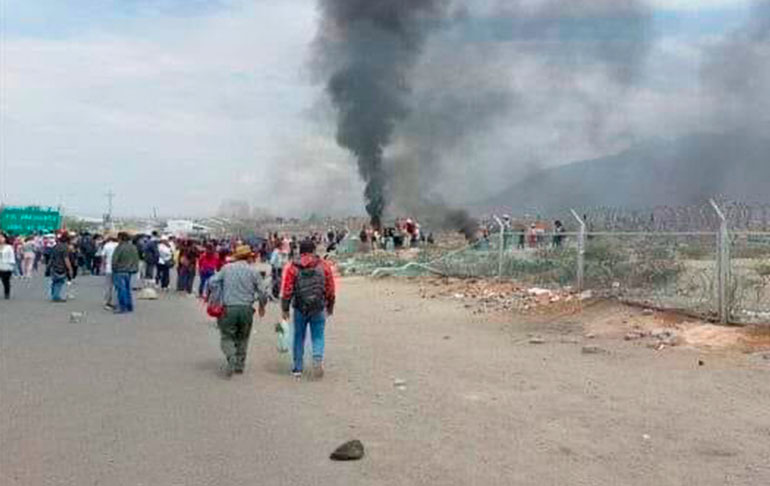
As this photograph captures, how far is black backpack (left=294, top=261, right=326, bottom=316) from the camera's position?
1110 cm

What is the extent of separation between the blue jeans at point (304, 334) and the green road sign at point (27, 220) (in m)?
60.4

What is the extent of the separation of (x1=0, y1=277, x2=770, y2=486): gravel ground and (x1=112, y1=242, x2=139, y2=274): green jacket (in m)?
3.68

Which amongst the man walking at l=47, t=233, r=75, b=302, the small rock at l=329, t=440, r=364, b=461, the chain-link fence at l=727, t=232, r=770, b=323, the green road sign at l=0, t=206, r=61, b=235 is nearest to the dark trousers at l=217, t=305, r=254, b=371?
the small rock at l=329, t=440, r=364, b=461

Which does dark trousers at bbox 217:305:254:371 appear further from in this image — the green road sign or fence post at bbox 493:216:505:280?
the green road sign

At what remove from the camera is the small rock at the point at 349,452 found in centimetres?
695

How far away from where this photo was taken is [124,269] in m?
19.1

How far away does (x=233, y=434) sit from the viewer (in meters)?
7.71

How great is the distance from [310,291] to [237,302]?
0.85 metres

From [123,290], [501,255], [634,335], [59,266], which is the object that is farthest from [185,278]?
[634,335]

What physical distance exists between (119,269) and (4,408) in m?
10.5

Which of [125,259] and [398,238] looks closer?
[125,259]

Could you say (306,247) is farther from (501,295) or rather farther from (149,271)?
(149,271)

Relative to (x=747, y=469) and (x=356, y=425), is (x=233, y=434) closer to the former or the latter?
(x=356, y=425)

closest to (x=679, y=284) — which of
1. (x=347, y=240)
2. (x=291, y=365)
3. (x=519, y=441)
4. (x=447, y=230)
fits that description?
(x=291, y=365)
